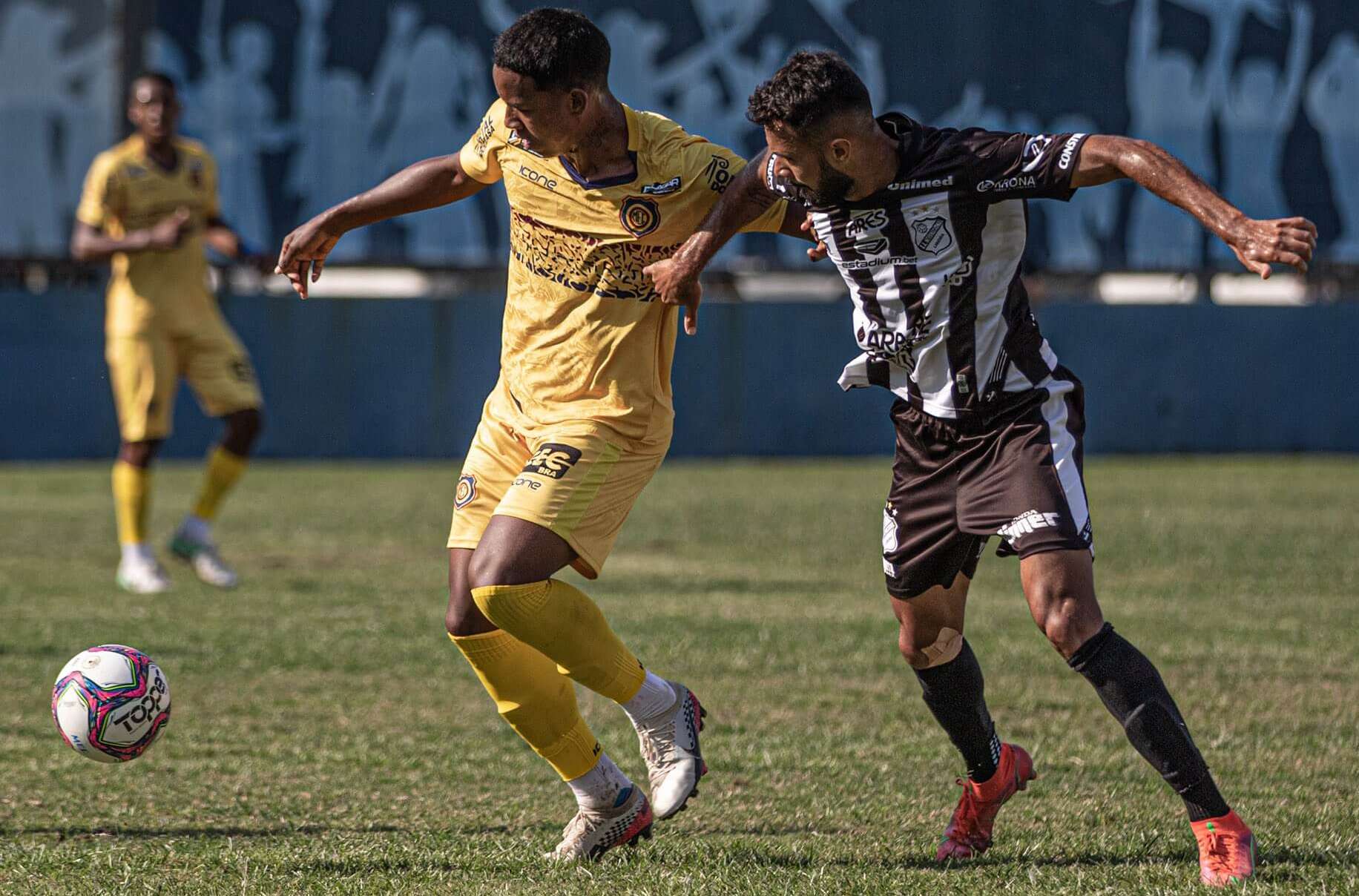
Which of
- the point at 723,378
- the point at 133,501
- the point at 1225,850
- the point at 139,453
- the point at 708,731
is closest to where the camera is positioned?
the point at 1225,850

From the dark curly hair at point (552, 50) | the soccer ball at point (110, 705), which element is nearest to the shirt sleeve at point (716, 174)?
the dark curly hair at point (552, 50)

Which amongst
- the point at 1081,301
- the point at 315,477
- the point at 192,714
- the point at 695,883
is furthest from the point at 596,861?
the point at 1081,301

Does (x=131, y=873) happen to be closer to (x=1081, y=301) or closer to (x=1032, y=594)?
(x=1032, y=594)

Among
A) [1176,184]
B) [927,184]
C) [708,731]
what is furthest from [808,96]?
[708,731]

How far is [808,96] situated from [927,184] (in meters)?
0.38

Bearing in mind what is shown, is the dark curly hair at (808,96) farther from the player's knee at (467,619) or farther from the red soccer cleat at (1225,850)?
the red soccer cleat at (1225,850)

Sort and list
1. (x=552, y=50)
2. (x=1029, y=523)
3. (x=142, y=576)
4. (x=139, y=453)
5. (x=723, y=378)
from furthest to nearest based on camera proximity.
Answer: (x=723, y=378)
(x=139, y=453)
(x=142, y=576)
(x=552, y=50)
(x=1029, y=523)

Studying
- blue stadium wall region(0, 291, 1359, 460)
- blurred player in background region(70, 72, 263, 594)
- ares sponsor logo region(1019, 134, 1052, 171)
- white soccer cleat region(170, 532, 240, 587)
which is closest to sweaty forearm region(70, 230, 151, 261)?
blurred player in background region(70, 72, 263, 594)

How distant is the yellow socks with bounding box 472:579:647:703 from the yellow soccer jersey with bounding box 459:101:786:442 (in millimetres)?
492

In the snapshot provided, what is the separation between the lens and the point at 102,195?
33.0 feet

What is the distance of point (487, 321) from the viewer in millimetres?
20609

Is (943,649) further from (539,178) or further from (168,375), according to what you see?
(168,375)

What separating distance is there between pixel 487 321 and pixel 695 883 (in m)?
16.9

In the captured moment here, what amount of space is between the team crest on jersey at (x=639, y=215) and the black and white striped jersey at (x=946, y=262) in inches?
13.4
